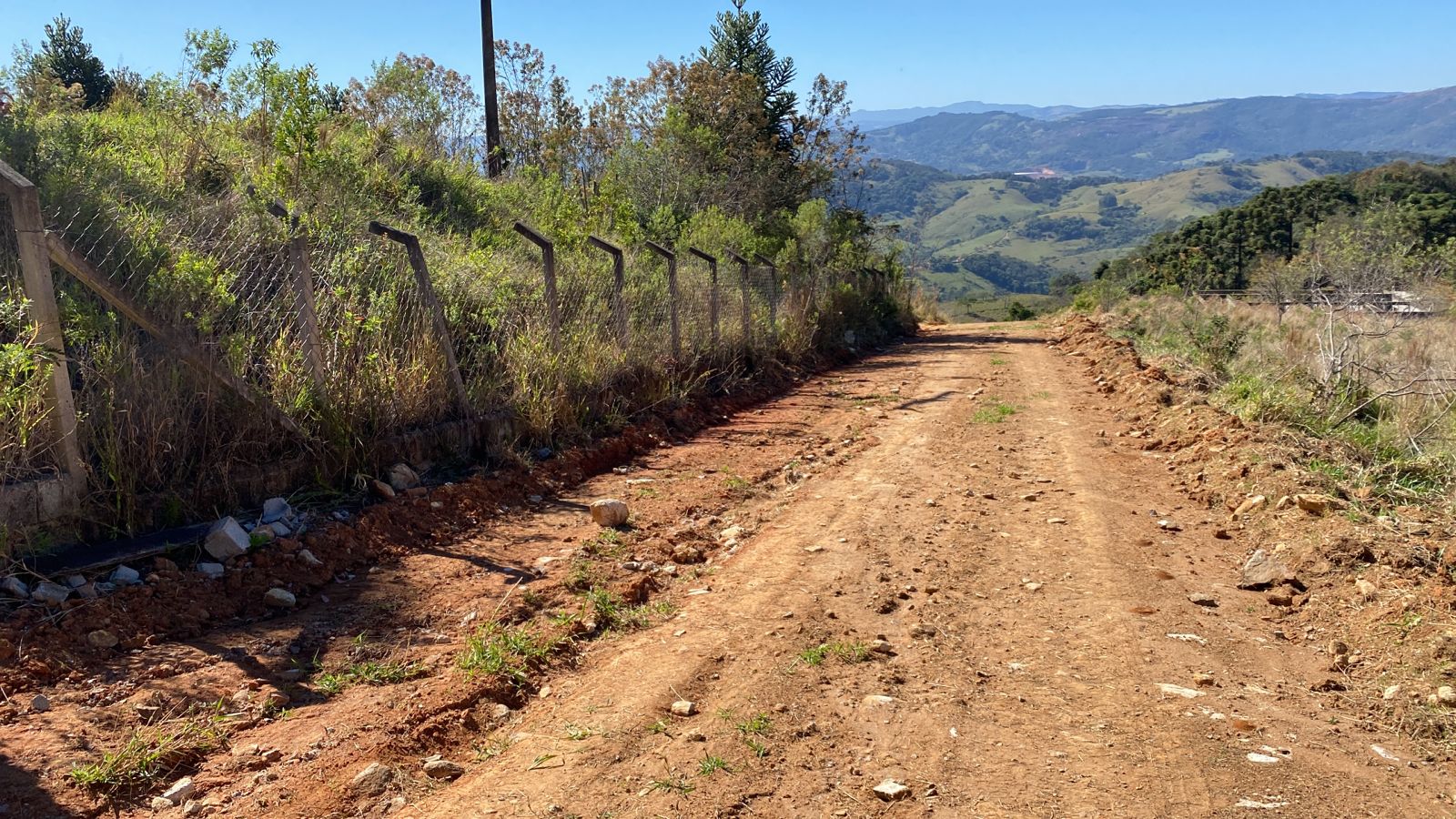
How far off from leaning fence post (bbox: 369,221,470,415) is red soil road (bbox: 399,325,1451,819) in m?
2.42

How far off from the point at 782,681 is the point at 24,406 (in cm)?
381

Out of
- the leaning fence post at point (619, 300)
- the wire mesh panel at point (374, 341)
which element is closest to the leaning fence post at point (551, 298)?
the leaning fence post at point (619, 300)

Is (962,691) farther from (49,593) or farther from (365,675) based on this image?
(49,593)

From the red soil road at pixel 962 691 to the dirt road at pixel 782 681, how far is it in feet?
0.05

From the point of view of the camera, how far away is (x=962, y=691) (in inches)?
153

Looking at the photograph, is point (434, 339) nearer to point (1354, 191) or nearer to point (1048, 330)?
point (1048, 330)

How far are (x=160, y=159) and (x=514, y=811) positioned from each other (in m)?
9.05

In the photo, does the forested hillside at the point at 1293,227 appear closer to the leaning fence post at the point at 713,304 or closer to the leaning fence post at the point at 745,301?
the leaning fence post at the point at 745,301

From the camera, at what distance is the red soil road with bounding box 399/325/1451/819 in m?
3.11

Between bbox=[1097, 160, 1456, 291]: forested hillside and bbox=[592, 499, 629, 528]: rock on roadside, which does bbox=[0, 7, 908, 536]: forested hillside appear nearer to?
bbox=[592, 499, 629, 528]: rock on roadside

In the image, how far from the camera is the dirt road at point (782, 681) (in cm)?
313

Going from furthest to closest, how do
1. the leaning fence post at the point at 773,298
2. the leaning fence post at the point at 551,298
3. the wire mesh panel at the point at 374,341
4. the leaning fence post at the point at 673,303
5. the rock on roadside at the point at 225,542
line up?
the leaning fence post at the point at 773,298
the leaning fence post at the point at 673,303
the leaning fence post at the point at 551,298
the wire mesh panel at the point at 374,341
the rock on roadside at the point at 225,542

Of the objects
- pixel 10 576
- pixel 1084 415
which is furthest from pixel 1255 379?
pixel 10 576

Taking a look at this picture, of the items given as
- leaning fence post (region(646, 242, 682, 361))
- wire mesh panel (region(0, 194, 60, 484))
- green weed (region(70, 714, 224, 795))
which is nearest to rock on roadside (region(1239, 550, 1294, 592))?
green weed (region(70, 714, 224, 795))
